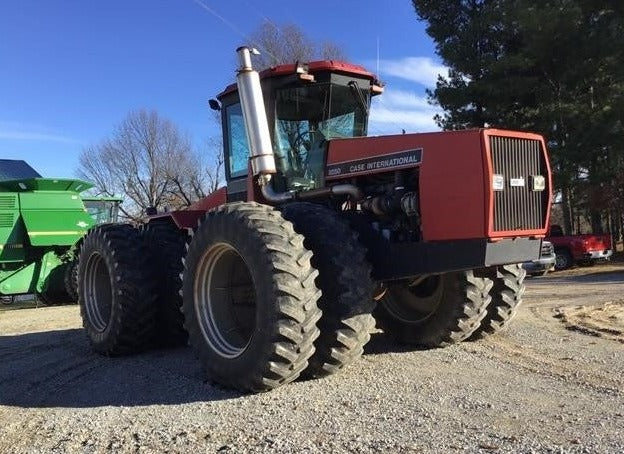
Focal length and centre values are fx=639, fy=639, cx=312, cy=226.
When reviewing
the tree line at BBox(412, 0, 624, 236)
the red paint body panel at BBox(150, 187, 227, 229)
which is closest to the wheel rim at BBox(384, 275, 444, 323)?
the red paint body panel at BBox(150, 187, 227, 229)

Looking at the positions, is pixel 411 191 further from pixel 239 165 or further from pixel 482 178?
pixel 239 165

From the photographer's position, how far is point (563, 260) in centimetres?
2112

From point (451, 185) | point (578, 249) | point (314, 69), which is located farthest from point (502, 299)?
point (578, 249)

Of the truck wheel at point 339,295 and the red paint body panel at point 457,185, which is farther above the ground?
the red paint body panel at point 457,185

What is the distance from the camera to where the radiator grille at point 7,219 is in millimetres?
14844

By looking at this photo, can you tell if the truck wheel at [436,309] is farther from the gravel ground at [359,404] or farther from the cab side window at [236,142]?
the cab side window at [236,142]

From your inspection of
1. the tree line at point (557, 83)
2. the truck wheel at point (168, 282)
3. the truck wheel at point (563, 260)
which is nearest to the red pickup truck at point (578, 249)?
the truck wheel at point (563, 260)

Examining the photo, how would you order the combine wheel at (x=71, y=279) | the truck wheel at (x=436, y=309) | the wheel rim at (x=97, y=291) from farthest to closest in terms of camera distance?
the combine wheel at (x=71, y=279) < the wheel rim at (x=97, y=291) < the truck wheel at (x=436, y=309)

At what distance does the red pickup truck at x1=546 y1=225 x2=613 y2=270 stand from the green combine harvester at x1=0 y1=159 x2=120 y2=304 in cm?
1463

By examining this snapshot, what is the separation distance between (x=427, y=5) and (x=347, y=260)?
2354cm

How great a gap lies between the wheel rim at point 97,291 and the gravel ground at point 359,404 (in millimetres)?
635

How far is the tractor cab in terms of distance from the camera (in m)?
6.23

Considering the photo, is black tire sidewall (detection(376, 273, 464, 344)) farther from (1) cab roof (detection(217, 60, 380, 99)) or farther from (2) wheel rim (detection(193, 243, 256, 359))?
(1) cab roof (detection(217, 60, 380, 99))

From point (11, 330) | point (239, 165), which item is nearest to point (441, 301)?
point (239, 165)
